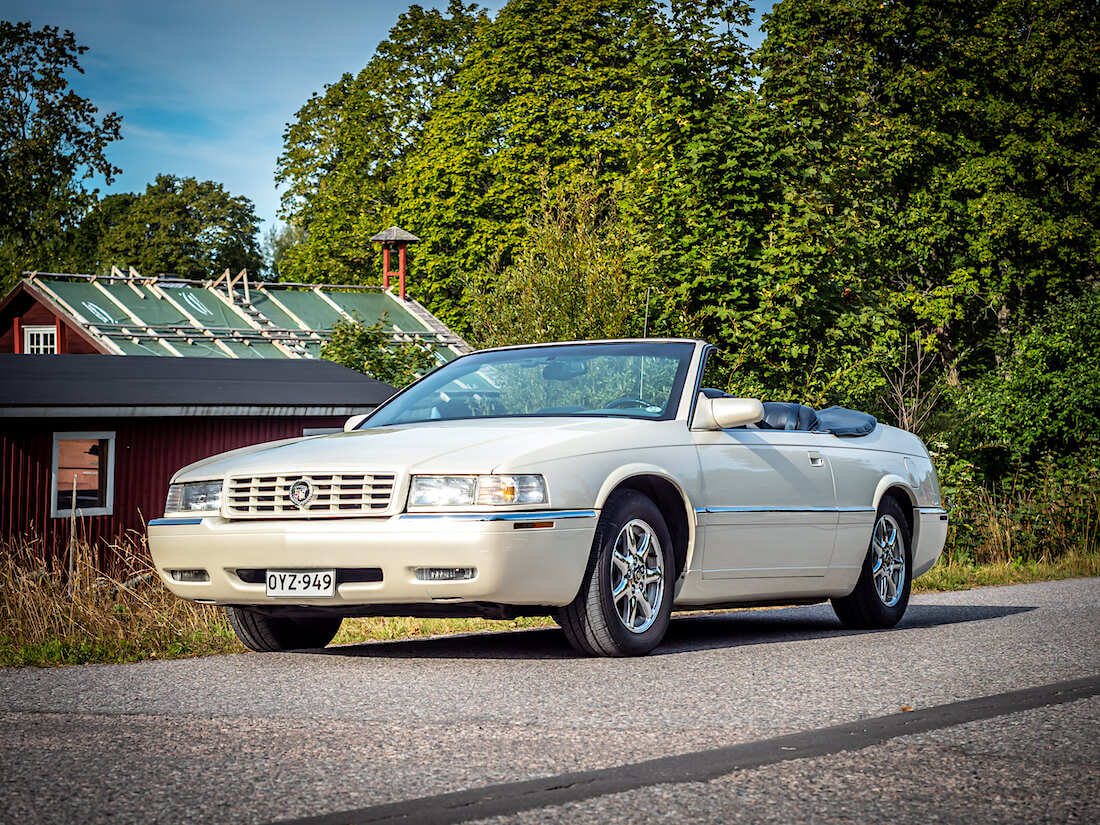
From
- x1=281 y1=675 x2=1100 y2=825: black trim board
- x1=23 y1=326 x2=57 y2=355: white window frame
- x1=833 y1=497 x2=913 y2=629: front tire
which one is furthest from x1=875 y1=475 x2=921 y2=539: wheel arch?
x1=23 y1=326 x2=57 y2=355: white window frame

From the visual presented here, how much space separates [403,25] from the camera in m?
51.5

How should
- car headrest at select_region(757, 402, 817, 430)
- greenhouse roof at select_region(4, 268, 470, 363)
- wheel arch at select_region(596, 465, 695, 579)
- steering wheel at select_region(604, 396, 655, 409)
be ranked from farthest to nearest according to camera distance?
greenhouse roof at select_region(4, 268, 470, 363) < car headrest at select_region(757, 402, 817, 430) < steering wheel at select_region(604, 396, 655, 409) < wheel arch at select_region(596, 465, 695, 579)

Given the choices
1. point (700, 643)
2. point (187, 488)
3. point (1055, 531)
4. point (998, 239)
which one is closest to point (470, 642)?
point (700, 643)

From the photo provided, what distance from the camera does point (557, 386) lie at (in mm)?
8148

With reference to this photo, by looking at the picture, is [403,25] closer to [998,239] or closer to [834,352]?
[998,239]

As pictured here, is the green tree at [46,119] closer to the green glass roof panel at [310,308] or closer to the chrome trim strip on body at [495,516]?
the green glass roof panel at [310,308]

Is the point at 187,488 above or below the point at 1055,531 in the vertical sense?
above

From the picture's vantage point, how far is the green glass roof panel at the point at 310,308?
40062 millimetres

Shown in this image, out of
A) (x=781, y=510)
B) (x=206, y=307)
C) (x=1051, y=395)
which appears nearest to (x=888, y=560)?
(x=781, y=510)

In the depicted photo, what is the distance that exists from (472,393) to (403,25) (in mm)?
45680

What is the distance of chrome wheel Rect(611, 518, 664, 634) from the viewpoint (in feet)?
23.2

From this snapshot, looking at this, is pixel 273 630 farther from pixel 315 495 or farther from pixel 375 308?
pixel 375 308

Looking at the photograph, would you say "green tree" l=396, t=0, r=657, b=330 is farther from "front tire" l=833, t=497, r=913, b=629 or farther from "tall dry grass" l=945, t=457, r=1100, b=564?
"front tire" l=833, t=497, r=913, b=629

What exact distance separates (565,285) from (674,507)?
60.5 feet
